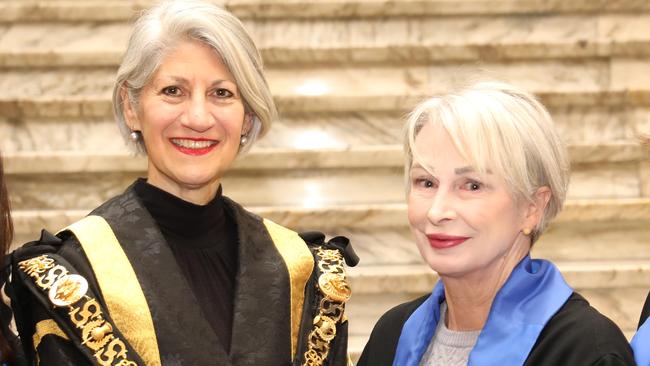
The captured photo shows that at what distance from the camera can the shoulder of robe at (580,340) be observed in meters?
2.18

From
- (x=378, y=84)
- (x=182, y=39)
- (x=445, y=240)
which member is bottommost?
(x=378, y=84)

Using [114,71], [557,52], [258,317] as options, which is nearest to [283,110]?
[114,71]

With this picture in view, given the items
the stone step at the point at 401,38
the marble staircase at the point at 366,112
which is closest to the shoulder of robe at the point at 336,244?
the marble staircase at the point at 366,112

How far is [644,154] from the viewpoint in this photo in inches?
175

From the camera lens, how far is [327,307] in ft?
8.49

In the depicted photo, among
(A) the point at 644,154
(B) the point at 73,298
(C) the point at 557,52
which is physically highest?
(B) the point at 73,298

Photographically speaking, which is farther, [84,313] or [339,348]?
[339,348]

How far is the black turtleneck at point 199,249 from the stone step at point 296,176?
182cm

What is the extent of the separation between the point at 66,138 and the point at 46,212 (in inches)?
17.6

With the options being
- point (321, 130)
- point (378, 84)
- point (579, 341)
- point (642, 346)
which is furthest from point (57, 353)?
point (378, 84)

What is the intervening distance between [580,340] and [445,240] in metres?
0.36

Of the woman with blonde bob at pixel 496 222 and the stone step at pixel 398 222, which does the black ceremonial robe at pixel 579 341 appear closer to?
the woman with blonde bob at pixel 496 222

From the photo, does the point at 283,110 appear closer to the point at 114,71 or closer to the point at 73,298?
the point at 114,71

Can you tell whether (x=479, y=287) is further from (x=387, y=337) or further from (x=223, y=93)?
(x=223, y=93)
